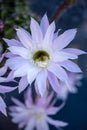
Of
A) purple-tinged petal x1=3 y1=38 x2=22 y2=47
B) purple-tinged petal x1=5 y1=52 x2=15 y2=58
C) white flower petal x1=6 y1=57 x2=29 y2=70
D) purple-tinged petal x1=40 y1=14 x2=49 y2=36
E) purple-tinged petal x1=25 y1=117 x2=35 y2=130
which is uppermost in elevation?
purple-tinged petal x1=40 y1=14 x2=49 y2=36

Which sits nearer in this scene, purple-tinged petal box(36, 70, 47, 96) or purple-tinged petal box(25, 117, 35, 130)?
purple-tinged petal box(36, 70, 47, 96)

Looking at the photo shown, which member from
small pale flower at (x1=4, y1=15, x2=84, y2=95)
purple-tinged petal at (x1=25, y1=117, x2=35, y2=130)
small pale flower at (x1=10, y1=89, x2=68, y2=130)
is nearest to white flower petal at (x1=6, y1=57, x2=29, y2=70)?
small pale flower at (x1=4, y1=15, x2=84, y2=95)

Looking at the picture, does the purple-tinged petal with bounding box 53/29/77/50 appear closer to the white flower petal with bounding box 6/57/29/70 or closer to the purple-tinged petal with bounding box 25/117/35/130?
the white flower petal with bounding box 6/57/29/70

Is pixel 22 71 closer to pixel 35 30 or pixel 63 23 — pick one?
pixel 35 30

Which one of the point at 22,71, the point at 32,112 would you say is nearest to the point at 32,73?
the point at 22,71

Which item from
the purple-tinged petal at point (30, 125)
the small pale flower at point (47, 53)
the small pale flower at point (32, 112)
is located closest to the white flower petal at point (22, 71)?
the small pale flower at point (47, 53)

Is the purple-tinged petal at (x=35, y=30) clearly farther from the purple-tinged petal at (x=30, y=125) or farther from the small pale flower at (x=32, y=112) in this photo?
the purple-tinged petal at (x=30, y=125)

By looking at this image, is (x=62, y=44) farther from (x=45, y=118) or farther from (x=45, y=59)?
(x=45, y=118)
